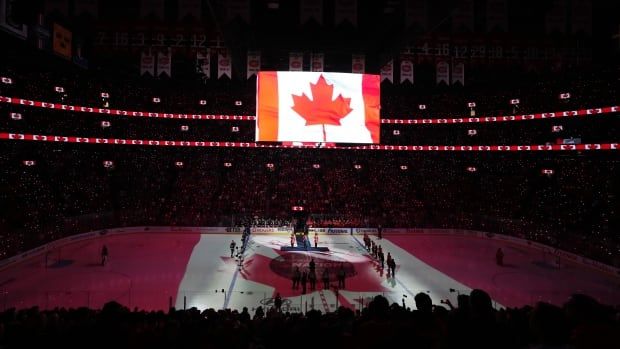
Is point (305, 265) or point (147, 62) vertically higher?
point (147, 62)

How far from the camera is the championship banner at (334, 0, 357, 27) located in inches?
514

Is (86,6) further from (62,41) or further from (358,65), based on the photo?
(62,41)

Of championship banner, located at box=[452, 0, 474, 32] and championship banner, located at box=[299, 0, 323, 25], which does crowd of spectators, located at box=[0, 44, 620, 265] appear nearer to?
championship banner, located at box=[452, 0, 474, 32]

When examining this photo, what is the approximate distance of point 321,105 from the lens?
2512 cm

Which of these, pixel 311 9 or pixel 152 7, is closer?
→ pixel 311 9

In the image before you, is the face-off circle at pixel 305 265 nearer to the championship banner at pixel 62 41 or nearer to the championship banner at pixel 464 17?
the championship banner at pixel 464 17

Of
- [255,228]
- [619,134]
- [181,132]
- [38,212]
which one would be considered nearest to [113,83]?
[181,132]

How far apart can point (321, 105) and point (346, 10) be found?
12068mm

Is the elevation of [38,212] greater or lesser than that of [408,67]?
lesser

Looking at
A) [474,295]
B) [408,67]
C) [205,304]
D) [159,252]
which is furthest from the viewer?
[408,67]

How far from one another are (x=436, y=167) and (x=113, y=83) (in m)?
37.0

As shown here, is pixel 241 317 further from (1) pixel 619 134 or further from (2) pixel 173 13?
(1) pixel 619 134

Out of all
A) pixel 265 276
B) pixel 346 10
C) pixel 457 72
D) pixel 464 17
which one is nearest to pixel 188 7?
Result: pixel 346 10

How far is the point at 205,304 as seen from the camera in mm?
13477
